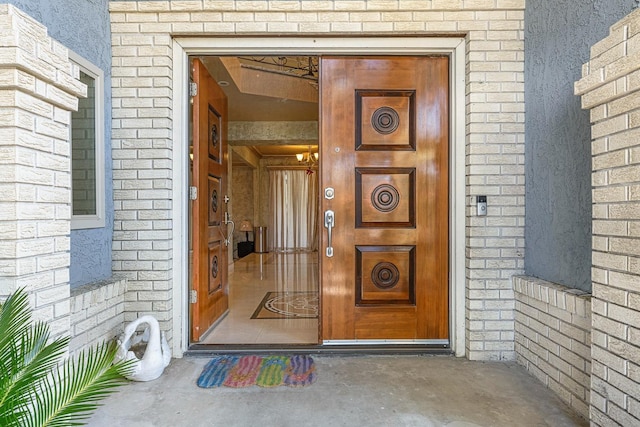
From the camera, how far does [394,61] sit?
2.62 m

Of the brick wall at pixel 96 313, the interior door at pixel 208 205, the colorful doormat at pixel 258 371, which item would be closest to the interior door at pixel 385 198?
the colorful doormat at pixel 258 371

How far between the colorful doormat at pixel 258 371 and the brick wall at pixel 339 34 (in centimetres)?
48

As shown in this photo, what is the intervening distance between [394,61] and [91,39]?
1.91m

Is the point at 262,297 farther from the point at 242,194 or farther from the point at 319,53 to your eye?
the point at 242,194

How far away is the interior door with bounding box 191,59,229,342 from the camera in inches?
105

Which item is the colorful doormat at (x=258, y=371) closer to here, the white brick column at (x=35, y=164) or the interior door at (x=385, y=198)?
the interior door at (x=385, y=198)

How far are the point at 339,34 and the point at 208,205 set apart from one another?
153cm

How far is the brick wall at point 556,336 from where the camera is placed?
5.93ft

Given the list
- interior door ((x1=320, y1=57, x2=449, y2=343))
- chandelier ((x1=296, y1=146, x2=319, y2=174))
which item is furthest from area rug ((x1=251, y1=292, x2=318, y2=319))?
chandelier ((x1=296, y1=146, x2=319, y2=174))

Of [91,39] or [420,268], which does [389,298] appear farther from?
[91,39]

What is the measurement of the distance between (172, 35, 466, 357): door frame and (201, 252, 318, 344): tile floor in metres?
0.55

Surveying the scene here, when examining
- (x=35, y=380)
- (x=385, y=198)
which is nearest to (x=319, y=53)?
(x=385, y=198)

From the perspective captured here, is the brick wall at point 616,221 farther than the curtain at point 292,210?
No

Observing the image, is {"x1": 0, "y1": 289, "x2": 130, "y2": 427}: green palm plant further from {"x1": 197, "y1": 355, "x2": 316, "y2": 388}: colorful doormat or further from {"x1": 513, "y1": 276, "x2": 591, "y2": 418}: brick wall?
{"x1": 513, "y1": 276, "x2": 591, "y2": 418}: brick wall
